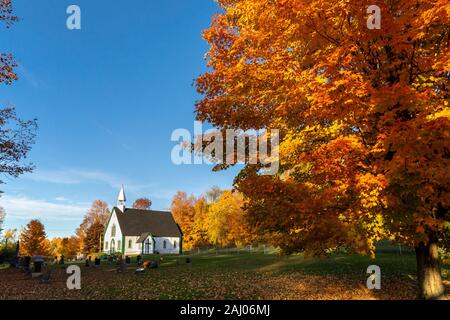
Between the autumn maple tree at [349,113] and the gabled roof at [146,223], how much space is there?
5692 cm

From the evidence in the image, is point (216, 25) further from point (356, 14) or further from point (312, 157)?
point (312, 157)

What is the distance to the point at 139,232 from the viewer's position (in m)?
65.5

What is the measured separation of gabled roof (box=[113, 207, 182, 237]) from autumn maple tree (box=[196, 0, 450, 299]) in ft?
187

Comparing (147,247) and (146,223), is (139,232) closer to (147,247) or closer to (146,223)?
(146,223)

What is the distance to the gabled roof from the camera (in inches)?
2569

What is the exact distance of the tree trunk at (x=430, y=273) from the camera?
36.3 ft

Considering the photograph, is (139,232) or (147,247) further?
(139,232)

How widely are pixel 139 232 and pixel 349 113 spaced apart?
60981 mm

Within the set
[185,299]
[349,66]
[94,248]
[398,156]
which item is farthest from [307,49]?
[94,248]

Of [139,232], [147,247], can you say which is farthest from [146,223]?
[147,247]

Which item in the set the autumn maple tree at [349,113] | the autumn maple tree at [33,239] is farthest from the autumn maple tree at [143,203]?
the autumn maple tree at [349,113]

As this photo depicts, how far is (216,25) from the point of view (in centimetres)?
1313

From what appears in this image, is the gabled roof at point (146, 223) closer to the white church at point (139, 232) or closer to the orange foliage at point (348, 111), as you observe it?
the white church at point (139, 232)

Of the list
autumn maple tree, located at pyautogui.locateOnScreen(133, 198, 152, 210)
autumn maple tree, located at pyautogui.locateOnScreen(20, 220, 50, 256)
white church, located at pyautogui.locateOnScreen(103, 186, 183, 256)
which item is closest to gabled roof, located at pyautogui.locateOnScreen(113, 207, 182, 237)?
white church, located at pyautogui.locateOnScreen(103, 186, 183, 256)
